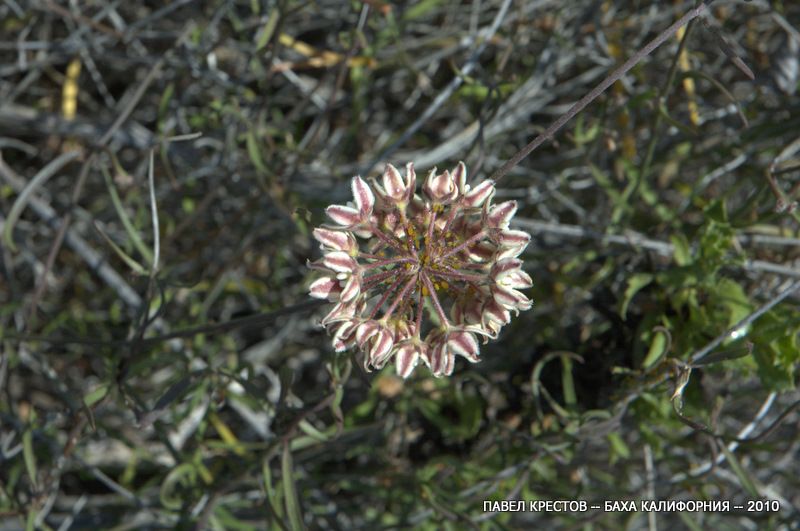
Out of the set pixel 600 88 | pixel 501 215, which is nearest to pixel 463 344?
pixel 501 215

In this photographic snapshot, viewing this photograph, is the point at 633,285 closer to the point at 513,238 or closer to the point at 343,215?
the point at 513,238

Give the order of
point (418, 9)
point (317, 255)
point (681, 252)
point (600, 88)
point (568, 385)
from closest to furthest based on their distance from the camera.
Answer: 1. point (600, 88)
2. point (681, 252)
3. point (568, 385)
4. point (418, 9)
5. point (317, 255)

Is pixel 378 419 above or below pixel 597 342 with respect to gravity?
below

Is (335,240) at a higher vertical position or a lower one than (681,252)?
higher

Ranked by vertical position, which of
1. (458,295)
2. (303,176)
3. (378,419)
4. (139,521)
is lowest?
(139,521)

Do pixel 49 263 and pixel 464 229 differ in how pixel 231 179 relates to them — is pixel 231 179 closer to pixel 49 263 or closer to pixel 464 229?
pixel 49 263

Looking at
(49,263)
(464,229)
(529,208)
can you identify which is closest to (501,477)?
(464,229)

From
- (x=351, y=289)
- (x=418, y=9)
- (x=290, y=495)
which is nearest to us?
(x=351, y=289)
